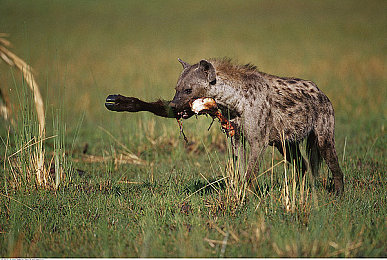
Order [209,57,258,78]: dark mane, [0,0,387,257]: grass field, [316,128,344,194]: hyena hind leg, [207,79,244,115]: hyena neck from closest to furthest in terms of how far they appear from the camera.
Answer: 1. [0,0,387,257]: grass field
2. [207,79,244,115]: hyena neck
3. [209,57,258,78]: dark mane
4. [316,128,344,194]: hyena hind leg

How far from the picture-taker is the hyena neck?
547 centimetres

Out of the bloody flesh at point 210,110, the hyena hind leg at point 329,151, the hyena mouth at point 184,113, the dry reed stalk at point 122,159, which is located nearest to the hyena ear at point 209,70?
the bloody flesh at point 210,110

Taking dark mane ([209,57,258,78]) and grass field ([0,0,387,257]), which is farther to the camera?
dark mane ([209,57,258,78])

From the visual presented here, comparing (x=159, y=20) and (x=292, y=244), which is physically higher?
(x=159, y=20)

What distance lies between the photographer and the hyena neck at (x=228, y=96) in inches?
215

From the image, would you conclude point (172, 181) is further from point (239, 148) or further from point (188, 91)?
point (188, 91)

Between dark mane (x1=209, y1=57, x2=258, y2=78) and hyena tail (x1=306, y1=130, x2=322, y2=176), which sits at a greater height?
dark mane (x1=209, y1=57, x2=258, y2=78)

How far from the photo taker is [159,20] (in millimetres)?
30969

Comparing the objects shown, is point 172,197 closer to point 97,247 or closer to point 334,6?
point 97,247

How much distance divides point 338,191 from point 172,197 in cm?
212

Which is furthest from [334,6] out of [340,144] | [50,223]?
[50,223]

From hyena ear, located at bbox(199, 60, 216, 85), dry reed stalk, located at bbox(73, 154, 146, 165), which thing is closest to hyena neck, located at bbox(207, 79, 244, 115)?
hyena ear, located at bbox(199, 60, 216, 85)

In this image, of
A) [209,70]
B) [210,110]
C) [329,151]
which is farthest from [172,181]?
[329,151]

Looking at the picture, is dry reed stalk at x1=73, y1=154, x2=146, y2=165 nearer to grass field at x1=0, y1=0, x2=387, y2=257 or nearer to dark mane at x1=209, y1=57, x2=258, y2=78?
grass field at x1=0, y1=0, x2=387, y2=257
